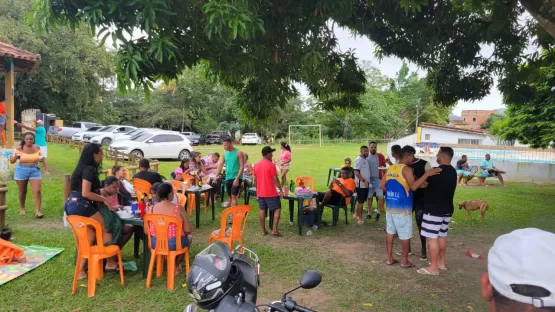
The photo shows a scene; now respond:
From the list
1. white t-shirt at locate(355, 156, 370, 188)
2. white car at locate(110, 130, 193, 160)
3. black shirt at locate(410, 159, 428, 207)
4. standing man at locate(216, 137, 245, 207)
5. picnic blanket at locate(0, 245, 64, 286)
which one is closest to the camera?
picnic blanket at locate(0, 245, 64, 286)

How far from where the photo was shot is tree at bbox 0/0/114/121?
24.9 metres

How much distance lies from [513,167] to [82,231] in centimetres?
1803

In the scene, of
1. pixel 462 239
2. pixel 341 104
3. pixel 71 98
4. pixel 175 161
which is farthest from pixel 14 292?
pixel 71 98

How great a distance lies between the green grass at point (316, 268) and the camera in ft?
13.5

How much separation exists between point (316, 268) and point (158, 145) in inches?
582

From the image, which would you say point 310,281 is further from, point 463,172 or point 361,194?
point 463,172

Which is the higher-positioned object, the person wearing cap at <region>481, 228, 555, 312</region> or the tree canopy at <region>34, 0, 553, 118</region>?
the tree canopy at <region>34, 0, 553, 118</region>

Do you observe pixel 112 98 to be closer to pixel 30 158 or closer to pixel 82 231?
pixel 30 158

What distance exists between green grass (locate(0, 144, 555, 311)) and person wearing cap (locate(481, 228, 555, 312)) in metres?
3.08

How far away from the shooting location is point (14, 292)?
13.9 feet

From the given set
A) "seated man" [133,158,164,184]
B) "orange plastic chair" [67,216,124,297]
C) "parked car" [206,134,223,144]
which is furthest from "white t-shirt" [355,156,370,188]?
"parked car" [206,134,223,144]

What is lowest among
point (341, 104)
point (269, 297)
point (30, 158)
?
point (269, 297)

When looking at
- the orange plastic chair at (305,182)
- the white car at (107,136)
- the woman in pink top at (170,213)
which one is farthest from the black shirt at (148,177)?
the white car at (107,136)

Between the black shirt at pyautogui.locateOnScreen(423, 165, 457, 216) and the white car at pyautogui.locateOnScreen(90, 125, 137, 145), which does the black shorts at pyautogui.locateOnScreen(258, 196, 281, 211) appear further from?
the white car at pyautogui.locateOnScreen(90, 125, 137, 145)
